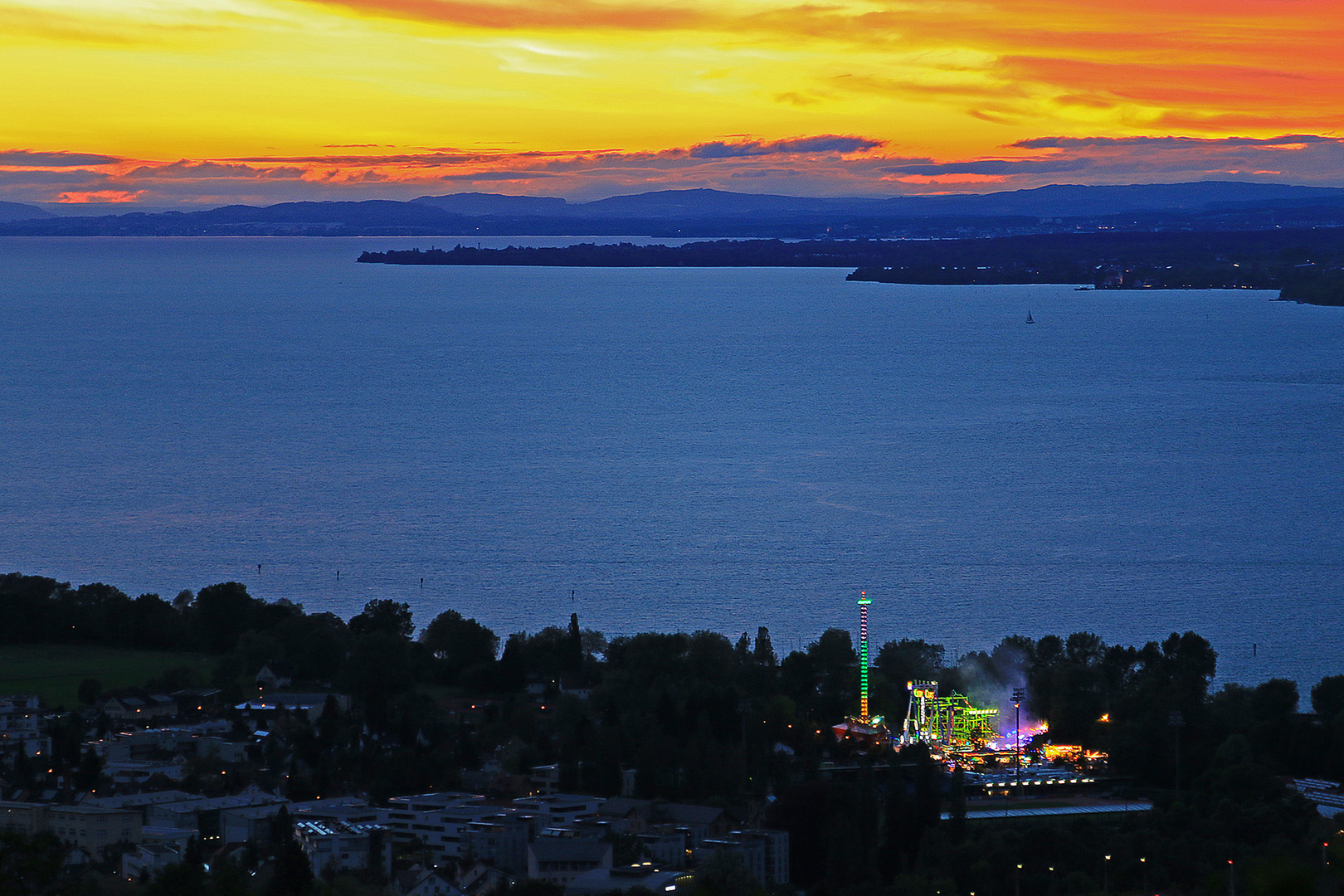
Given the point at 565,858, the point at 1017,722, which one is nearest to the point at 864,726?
the point at 1017,722

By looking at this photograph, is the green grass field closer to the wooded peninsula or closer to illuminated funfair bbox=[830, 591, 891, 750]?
illuminated funfair bbox=[830, 591, 891, 750]

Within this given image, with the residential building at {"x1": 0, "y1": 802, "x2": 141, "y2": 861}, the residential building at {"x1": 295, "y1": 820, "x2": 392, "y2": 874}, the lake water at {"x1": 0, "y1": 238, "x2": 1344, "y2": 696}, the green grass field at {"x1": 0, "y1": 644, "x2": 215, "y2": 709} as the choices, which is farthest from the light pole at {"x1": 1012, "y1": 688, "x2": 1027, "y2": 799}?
the green grass field at {"x1": 0, "y1": 644, "x2": 215, "y2": 709}

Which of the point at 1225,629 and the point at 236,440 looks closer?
the point at 1225,629

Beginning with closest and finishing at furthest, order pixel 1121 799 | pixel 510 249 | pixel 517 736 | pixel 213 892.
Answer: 1. pixel 213 892
2. pixel 1121 799
3. pixel 517 736
4. pixel 510 249

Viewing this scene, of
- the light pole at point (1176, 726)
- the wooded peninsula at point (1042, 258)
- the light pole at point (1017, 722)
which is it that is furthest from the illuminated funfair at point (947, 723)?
the wooded peninsula at point (1042, 258)

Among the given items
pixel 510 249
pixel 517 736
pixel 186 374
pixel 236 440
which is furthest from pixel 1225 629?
pixel 510 249

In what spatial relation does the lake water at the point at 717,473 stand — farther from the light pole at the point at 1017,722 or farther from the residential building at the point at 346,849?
the residential building at the point at 346,849

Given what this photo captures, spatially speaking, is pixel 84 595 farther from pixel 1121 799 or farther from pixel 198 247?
pixel 198 247
